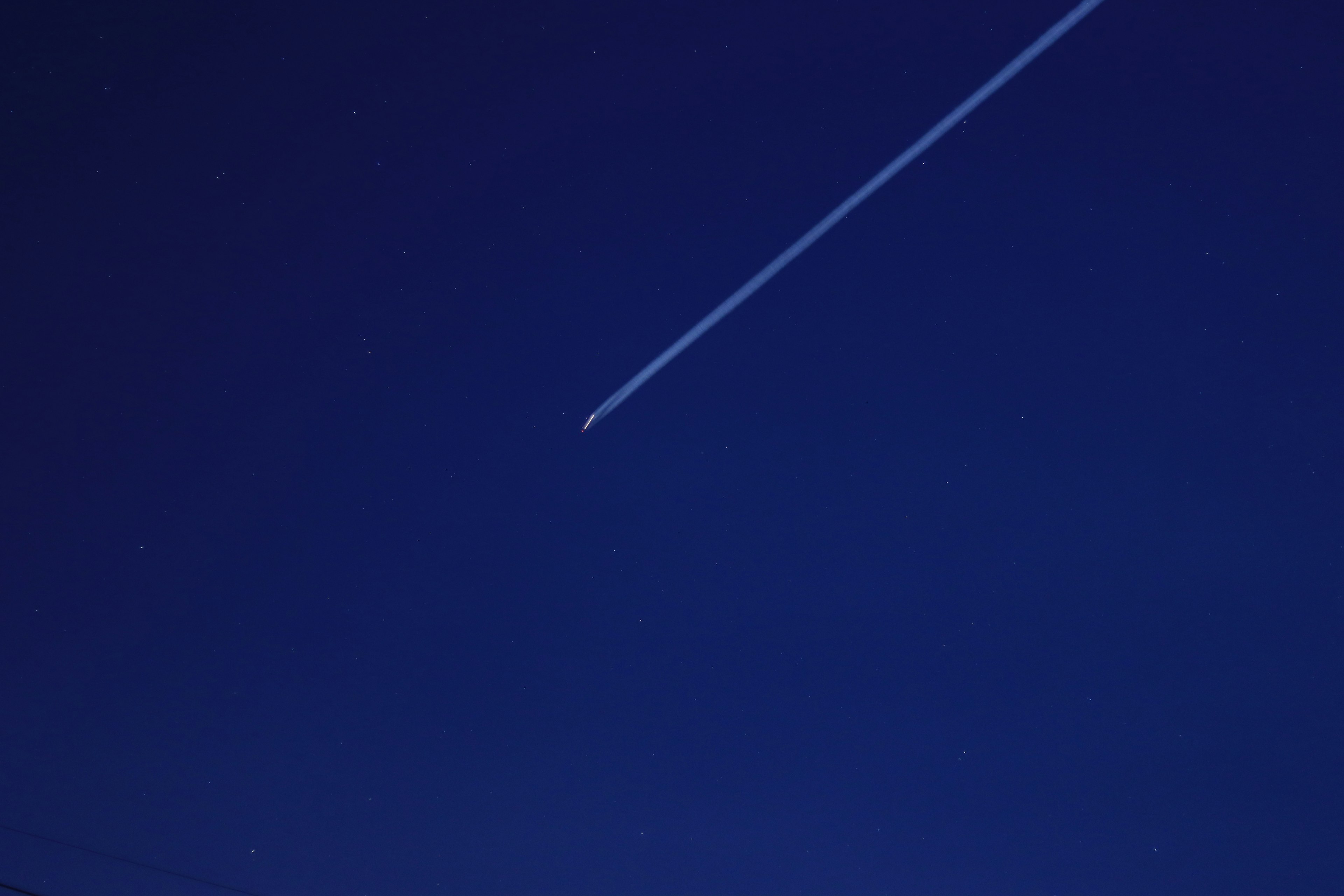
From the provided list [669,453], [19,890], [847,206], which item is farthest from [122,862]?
[847,206]

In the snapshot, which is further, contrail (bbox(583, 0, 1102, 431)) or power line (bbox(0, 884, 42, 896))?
power line (bbox(0, 884, 42, 896))

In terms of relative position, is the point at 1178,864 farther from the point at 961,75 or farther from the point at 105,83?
the point at 105,83

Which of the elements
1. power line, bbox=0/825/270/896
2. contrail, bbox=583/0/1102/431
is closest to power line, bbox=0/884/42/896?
power line, bbox=0/825/270/896

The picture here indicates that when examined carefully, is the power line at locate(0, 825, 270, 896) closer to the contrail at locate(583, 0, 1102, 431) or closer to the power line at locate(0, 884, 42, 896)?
the power line at locate(0, 884, 42, 896)

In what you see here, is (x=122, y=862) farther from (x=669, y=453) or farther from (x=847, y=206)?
(x=847, y=206)

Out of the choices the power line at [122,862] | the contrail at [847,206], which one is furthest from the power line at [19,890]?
the contrail at [847,206]

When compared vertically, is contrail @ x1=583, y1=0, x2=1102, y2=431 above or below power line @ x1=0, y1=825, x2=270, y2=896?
above

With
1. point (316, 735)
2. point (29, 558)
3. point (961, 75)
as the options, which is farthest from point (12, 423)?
point (961, 75)

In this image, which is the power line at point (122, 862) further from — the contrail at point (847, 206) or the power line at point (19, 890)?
the contrail at point (847, 206)
